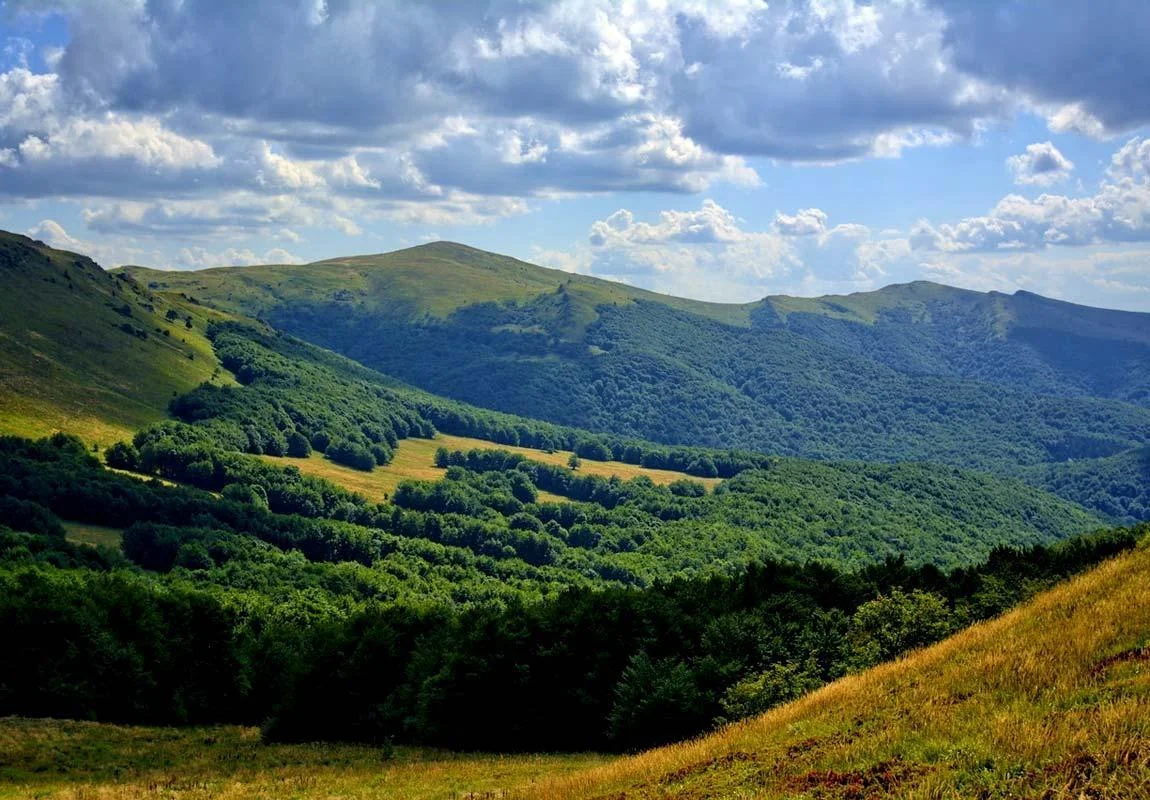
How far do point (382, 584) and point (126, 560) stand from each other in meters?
43.5

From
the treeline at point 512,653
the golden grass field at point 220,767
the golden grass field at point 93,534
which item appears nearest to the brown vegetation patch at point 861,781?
the golden grass field at point 220,767

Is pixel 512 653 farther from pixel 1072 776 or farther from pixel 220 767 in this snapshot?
Answer: pixel 1072 776

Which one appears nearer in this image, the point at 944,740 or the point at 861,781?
the point at 861,781

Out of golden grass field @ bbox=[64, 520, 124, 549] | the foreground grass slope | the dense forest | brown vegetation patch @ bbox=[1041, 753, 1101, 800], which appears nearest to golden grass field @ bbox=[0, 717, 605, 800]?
the dense forest

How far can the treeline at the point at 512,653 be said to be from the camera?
5619 cm

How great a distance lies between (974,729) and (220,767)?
157 ft

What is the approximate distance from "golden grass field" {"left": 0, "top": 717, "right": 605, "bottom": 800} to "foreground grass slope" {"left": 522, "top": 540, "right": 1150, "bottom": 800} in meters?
10.7

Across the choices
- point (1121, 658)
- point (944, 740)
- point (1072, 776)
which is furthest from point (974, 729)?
point (1121, 658)

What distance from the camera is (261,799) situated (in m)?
42.4

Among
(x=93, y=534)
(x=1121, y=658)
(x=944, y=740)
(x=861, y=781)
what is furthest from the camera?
(x=93, y=534)

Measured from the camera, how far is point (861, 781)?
21.0 m

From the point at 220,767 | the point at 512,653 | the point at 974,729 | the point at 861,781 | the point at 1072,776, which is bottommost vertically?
the point at 220,767

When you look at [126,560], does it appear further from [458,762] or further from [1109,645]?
[1109,645]

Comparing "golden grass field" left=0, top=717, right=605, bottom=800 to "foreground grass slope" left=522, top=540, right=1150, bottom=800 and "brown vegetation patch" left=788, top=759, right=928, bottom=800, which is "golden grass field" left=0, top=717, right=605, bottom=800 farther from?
"brown vegetation patch" left=788, top=759, right=928, bottom=800
